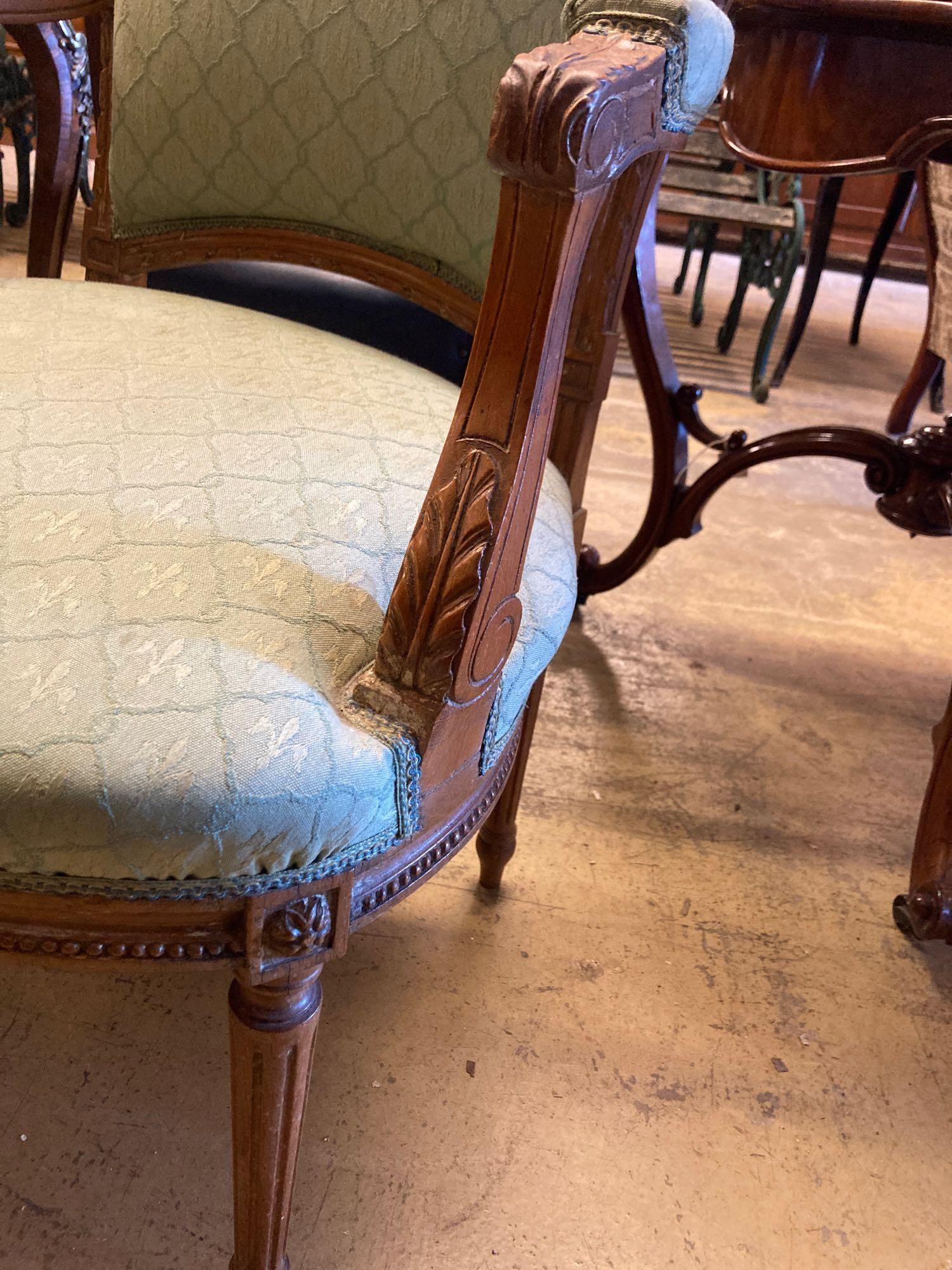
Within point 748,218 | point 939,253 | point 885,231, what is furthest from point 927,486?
point 885,231

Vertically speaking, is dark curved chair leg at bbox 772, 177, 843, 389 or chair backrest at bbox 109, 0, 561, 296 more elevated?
chair backrest at bbox 109, 0, 561, 296

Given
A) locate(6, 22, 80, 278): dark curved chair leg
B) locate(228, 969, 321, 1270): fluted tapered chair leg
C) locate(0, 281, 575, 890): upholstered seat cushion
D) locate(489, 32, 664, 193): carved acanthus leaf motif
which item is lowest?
locate(228, 969, 321, 1270): fluted tapered chair leg

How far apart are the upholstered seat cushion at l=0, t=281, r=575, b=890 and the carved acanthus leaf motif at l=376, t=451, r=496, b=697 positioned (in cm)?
3

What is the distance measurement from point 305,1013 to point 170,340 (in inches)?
18.3

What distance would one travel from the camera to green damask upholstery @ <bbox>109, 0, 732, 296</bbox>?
0.74m

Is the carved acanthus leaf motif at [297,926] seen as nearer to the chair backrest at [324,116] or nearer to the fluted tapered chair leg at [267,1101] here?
the fluted tapered chair leg at [267,1101]

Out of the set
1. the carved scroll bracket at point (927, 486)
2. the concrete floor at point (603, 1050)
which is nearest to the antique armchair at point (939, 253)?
the carved scroll bracket at point (927, 486)

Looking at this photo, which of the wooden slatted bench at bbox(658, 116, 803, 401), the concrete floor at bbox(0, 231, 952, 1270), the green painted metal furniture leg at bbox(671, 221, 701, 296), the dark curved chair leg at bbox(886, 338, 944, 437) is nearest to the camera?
the concrete floor at bbox(0, 231, 952, 1270)

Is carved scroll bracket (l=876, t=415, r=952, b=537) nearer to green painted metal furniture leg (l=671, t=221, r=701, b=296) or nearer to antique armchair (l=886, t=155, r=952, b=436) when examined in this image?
antique armchair (l=886, t=155, r=952, b=436)

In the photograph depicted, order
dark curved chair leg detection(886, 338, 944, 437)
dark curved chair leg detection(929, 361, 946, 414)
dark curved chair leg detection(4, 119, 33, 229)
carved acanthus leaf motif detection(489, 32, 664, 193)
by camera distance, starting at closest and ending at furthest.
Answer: carved acanthus leaf motif detection(489, 32, 664, 193) → dark curved chair leg detection(886, 338, 944, 437) → dark curved chair leg detection(929, 361, 946, 414) → dark curved chair leg detection(4, 119, 33, 229)

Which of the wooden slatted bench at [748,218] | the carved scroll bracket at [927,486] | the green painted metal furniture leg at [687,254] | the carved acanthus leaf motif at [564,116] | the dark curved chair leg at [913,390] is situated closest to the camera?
the carved acanthus leaf motif at [564,116]

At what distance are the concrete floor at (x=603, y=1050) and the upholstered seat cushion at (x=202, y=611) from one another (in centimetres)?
13

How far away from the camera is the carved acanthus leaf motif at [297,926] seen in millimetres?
482

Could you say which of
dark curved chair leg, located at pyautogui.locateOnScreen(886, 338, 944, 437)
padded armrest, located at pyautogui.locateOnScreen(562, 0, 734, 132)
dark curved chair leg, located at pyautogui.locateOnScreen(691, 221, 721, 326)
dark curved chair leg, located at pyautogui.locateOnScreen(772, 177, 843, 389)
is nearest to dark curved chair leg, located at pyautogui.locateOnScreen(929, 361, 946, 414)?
dark curved chair leg, located at pyautogui.locateOnScreen(886, 338, 944, 437)
